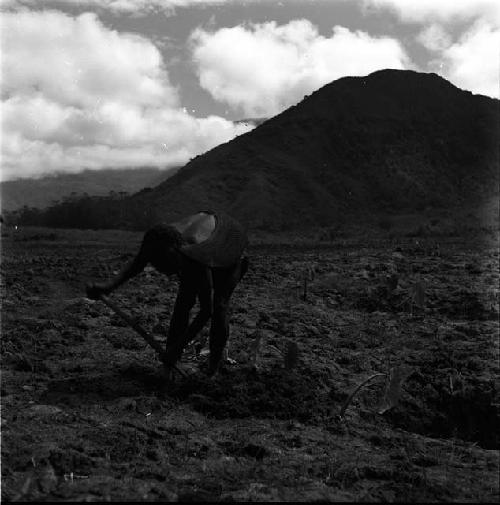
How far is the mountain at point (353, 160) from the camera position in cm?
4012

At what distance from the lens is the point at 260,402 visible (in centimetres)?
535

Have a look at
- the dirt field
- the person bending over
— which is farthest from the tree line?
the person bending over

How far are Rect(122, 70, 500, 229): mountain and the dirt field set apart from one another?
2421cm

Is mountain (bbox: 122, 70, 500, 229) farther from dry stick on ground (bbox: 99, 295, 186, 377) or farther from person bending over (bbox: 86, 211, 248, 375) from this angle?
dry stick on ground (bbox: 99, 295, 186, 377)

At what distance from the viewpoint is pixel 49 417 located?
4.69 metres

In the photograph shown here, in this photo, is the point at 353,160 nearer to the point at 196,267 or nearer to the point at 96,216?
the point at 96,216

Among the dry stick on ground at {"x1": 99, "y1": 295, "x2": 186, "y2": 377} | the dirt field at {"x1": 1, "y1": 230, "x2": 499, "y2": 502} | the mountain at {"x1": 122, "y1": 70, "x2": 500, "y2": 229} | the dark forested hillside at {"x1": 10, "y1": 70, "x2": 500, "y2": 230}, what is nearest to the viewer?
the dirt field at {"x1": 1, "y1": 230, "x2": 499, "y2": 502}

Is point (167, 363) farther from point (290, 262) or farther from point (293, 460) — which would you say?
A: point (290, 262)

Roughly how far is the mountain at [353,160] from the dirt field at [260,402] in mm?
24210

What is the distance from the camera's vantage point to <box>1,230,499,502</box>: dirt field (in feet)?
12.6

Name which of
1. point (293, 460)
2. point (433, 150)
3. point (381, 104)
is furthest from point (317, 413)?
point (381, 104)

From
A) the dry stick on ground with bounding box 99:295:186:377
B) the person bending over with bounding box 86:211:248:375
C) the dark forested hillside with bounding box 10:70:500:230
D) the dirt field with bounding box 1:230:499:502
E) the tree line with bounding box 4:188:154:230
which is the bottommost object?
the dirt field with bounding box 1:230:499:502

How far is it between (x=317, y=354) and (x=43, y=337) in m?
3.11

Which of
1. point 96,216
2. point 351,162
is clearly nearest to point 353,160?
point 351,162
